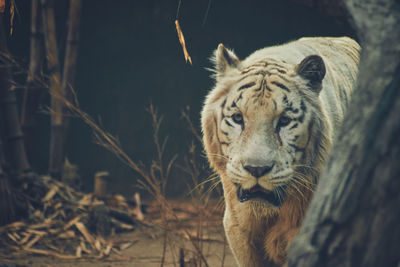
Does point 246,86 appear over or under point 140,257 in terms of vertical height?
over

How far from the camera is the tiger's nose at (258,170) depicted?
9.05 feet

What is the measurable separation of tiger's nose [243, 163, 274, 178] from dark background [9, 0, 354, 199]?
15.6ft

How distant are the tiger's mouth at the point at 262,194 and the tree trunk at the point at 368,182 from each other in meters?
1.01

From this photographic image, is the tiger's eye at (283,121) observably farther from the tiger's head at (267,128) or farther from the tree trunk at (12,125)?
the tree trunk at (12,125)

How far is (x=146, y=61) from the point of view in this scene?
7.87 meters

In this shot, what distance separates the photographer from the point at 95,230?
5312 millimetres

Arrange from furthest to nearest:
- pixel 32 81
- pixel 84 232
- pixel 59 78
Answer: pixel 59 78, pixel 32 81, pixel 84 232

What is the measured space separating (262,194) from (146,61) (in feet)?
17.7

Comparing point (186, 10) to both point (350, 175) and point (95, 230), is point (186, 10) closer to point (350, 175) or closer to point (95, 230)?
point (95, 230)

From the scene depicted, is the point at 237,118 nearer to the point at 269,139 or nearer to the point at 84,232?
the point at 269,139

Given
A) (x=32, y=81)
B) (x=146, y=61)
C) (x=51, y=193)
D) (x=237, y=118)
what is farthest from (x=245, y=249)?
(x=146, y=61)

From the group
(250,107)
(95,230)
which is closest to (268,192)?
(250,107)

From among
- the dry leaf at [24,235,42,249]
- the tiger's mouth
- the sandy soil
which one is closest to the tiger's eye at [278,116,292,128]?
the tiger's mouth

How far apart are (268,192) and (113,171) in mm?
5344
